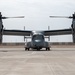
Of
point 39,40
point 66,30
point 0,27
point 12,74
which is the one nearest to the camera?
point 12,74

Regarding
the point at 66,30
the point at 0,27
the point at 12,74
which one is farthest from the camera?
the point at 66,30

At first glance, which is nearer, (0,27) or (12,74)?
(12,74)

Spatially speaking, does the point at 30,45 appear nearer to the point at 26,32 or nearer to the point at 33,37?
the point at 33,37

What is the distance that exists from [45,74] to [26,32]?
132 feet

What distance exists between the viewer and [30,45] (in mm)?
44469

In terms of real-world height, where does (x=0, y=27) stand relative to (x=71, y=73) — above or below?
above

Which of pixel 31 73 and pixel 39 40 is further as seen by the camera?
pixel 39 40

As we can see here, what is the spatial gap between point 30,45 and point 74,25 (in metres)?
8.34

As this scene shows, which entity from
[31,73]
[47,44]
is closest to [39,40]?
[47,44]

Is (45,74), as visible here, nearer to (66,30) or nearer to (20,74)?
(20,74)

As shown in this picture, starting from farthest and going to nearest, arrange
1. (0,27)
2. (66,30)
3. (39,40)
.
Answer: (66,30) < (0,27) < (39,40)

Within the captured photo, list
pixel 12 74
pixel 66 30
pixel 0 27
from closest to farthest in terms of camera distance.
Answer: pixel 12 74 < pixel 0 27 < pixel 66 30

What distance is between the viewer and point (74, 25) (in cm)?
4859

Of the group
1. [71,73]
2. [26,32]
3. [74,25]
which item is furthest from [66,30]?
[71,73]
